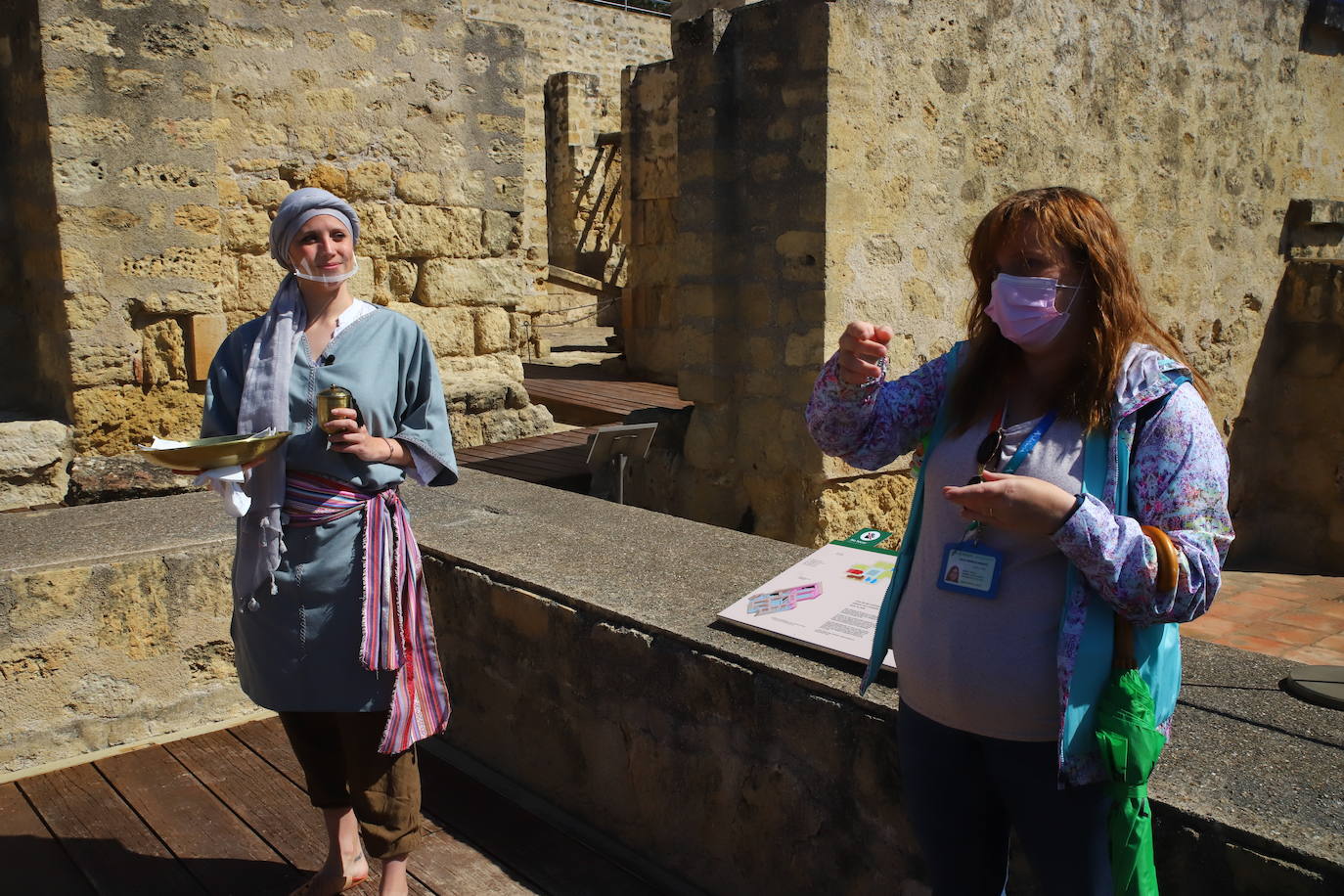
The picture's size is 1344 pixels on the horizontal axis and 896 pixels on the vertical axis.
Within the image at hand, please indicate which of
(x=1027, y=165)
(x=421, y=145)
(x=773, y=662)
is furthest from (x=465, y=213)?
(x=773, y=662)

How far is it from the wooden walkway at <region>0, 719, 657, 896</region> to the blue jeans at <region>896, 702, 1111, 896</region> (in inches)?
41.5

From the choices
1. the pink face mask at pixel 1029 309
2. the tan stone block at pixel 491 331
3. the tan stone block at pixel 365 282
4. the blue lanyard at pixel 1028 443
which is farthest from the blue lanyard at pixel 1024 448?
the tan stone block at pixel 491 331

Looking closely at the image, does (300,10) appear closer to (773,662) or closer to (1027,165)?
(1027,165)

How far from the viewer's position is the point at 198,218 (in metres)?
5.10

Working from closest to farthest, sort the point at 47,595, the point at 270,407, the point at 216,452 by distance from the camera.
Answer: the point at 216,452 < the point at 270,407 < the point at 47,595

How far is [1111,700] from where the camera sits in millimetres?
1454

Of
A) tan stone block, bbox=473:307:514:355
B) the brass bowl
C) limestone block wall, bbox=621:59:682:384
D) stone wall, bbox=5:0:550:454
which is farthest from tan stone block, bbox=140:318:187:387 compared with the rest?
limestone block wall, bbox=621:59:682:384

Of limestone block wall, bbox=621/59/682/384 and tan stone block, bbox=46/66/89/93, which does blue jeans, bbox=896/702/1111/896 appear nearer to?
tan stone block, bbox=46/66/89/93

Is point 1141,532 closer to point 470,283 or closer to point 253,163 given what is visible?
point 253,163

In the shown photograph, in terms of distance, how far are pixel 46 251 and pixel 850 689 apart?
14.2 feet

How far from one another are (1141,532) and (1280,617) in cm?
511

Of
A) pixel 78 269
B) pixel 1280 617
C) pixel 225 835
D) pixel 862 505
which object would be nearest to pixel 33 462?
pixel 78 269

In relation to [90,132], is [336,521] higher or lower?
lower

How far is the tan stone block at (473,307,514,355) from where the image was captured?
648 cm
